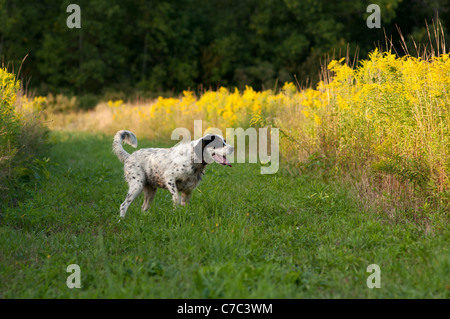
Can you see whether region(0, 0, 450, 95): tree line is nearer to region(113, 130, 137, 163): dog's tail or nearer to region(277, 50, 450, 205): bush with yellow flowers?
region(277, 50, 450, 205): bush with yellow flowers

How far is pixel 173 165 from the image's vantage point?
19.3ft

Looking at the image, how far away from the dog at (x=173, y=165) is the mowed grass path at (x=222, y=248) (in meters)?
0.30

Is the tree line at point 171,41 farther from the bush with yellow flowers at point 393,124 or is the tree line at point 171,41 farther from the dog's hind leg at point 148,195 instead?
the dog's hind leg at point 148,195

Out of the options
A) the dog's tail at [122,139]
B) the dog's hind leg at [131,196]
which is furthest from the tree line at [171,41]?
the dog's hind leg at [131,196]

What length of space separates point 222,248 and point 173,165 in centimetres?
177

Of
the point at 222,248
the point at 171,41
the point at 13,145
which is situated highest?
the point at 171,41

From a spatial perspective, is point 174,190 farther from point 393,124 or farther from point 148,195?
point 393,124

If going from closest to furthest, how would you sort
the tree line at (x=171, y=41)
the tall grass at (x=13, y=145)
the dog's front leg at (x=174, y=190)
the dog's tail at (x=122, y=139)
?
1. the dog's front leg at (x=174, y=190)
2. the dog's tail at (x=122, y=139)
3. the tall grass at (x=13, y=145)
4. the tree line at (x=171, y=41)

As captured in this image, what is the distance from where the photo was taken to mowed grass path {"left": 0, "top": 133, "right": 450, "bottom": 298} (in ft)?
12.0

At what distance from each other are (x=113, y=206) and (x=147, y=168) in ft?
3.00

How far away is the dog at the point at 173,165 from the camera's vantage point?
579cm

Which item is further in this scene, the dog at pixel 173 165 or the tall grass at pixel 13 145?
the tall grass at pixel 13 145

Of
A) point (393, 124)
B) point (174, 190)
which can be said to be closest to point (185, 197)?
point (174, 190)
